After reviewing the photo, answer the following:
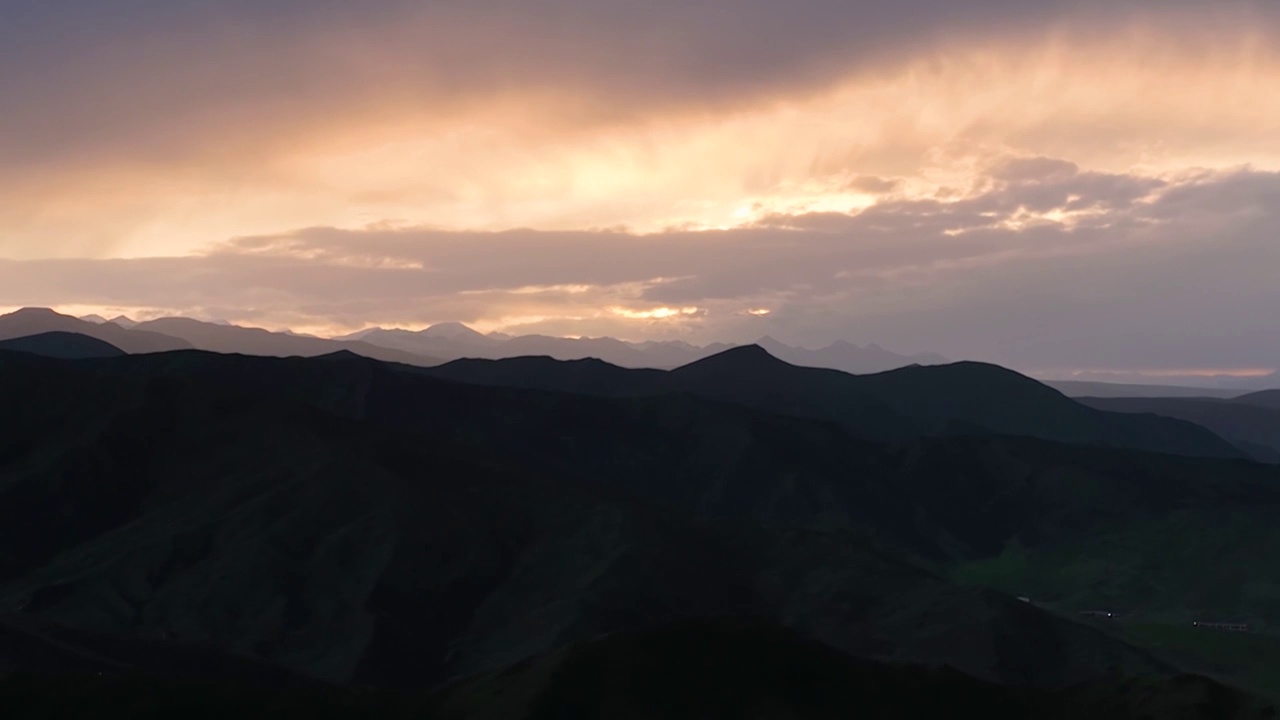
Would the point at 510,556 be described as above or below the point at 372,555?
below

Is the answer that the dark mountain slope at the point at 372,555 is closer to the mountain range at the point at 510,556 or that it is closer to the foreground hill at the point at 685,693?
the mountain range at the point at 510,556

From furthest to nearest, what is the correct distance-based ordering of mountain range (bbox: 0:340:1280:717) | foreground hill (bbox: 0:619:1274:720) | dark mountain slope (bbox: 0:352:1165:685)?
dark mountain slope (bbox: 0:352:1165:685) < mountain range (bbox: 0:340:1280:717) < foreground hill (bbox: 0:619:1274:720)

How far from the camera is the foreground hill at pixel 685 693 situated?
45719mm

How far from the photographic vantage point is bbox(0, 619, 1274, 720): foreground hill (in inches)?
1800

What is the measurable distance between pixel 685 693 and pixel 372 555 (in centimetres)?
5074

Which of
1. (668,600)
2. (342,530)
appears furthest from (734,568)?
(342,530)

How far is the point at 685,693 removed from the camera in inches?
1953

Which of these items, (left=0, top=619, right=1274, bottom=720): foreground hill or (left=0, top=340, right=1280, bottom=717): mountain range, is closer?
(left=0, top=619, right=1274, bottom=720): foreground hill

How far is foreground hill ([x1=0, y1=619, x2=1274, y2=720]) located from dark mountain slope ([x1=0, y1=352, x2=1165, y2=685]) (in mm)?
33159

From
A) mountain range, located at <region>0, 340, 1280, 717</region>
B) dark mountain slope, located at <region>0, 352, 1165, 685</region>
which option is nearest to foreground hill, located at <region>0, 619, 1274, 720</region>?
mountain range, located at <region>0, 340, 1280, 717</region>

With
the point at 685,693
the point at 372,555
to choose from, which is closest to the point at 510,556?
the point at 372,555

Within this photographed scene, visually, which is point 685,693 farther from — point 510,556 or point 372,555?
point 510,556

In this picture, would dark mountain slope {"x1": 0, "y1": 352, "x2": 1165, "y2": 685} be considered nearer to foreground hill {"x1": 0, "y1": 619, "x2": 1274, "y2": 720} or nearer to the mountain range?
the mountain range

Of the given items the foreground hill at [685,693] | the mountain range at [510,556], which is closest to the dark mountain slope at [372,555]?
the mountain range at [510,556]
